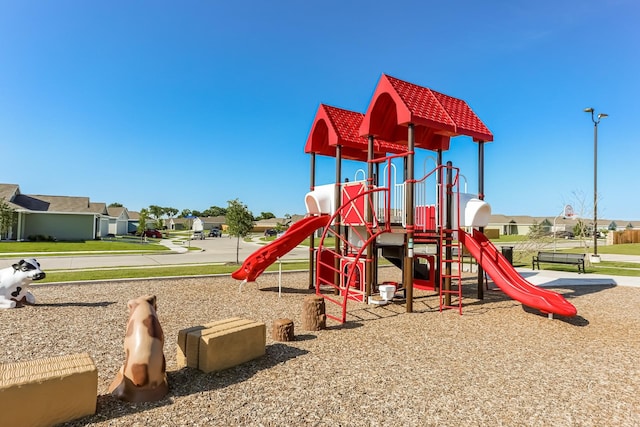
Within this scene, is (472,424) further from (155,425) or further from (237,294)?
(237,294)

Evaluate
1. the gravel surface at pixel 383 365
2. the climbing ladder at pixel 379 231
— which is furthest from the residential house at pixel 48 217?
the climbing ladder at pixel 379 231

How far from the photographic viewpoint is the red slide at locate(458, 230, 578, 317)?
28.7 feet

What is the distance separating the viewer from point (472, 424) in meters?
4.23

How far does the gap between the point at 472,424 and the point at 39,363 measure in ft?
15.9

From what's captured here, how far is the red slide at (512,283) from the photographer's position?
8758mm

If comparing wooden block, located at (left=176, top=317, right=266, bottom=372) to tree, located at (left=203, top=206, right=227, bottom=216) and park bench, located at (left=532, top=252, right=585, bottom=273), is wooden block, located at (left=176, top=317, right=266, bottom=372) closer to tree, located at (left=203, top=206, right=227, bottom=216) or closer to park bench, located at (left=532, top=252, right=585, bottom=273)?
park bench, located at (left=532, top=252, right=585, bottom=273)

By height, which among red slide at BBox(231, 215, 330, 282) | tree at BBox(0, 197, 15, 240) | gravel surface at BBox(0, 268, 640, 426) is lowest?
gravel surface at BBox(0, 268, 640, 426)

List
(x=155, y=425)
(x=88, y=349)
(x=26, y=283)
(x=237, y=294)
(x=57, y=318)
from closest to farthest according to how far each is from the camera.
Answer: (x=155, y=425) < (x=88, y=349) < (x=57, y=318) < (x=26, y=283) < (x=237, y=294)

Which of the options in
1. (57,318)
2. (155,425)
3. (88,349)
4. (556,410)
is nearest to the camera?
(155,425)

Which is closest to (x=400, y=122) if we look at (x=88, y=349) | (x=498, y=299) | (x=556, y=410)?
(x=498, y=299)

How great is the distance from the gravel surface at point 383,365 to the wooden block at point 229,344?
0.14m

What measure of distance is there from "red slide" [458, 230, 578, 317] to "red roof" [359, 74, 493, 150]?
3.04 metres

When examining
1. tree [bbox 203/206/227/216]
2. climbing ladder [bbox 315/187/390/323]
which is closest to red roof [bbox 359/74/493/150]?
climbing ladder [bbox 315/187/390/323]

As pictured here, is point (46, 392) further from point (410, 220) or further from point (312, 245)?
point (312, 245)
